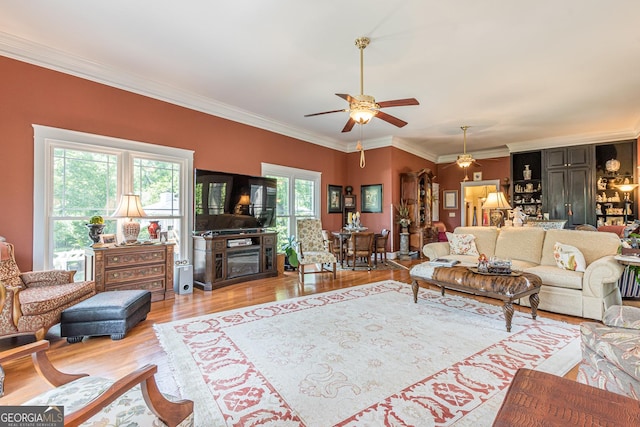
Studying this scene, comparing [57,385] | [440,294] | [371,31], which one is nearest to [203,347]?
[57,385]

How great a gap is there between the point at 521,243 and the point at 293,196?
4250 millimetres

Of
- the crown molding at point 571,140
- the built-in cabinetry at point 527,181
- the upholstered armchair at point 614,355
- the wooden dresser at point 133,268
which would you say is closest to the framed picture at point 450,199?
the built-in cabinetry at point 527,181

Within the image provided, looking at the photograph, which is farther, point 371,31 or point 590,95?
point 590,95

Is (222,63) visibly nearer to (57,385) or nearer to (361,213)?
(57,385)

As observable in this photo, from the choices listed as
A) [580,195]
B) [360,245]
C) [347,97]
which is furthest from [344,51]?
[580,195]

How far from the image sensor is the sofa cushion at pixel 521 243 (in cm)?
424

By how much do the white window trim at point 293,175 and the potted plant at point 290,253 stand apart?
1.91ft

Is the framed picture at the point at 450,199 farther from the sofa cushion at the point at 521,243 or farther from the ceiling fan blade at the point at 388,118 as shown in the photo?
the ceiling fan blade at the point at 388,118

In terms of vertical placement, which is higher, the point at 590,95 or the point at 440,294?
the point at 590,95

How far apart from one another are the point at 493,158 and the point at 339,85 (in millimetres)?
6353

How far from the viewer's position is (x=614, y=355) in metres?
1.44

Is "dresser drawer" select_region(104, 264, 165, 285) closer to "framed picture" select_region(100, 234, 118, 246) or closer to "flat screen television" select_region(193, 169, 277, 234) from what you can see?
"framed picture" select_region(100, 234, 118, 246)

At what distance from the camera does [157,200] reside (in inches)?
172

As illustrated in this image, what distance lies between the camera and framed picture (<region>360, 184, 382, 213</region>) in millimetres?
7379
